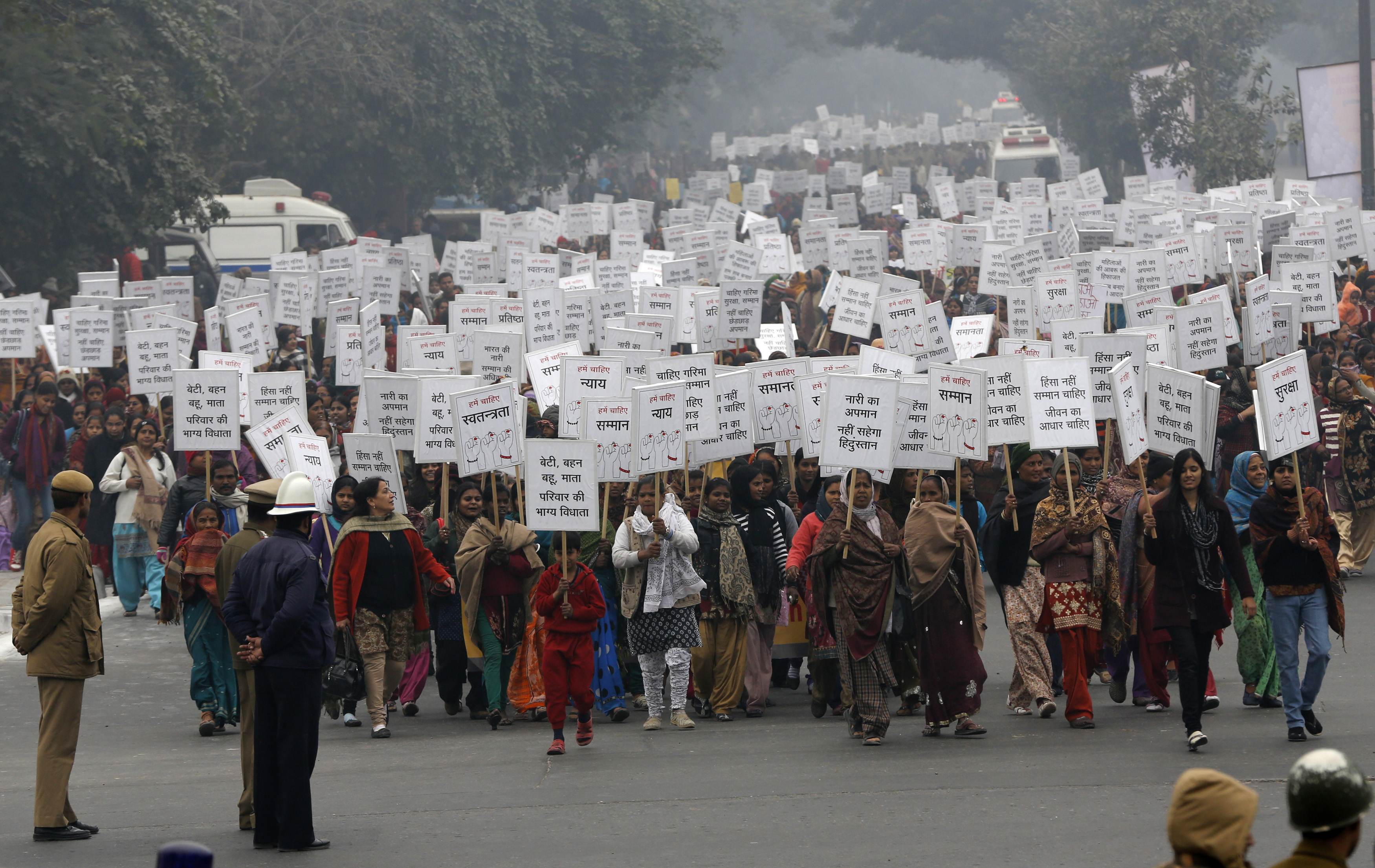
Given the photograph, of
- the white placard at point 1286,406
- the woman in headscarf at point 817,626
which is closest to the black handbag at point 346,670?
the woman in headscarf at point 817,626

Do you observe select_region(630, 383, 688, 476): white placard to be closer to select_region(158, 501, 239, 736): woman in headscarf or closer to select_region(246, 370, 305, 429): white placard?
select_region(158, 501, 239, 736): woman in headscarf

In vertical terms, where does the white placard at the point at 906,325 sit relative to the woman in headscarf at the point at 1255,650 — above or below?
above

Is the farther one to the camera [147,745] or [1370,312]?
[1370,312]

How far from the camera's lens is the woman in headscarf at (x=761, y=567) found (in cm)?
1051

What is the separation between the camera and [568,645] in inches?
372

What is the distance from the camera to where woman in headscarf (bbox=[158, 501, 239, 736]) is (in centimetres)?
1005

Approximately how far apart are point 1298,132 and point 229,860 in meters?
31.8

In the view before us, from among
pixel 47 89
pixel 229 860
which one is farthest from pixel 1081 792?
pixel 47 89

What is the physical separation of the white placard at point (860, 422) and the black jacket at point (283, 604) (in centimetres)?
313

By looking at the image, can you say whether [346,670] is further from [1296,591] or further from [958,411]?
[1296,591]

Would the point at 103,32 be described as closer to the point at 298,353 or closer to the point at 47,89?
the point at 47,89

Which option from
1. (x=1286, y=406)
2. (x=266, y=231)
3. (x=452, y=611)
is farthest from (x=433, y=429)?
(x=266, y=231)

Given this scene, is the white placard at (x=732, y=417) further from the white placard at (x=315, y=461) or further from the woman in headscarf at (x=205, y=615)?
the woman in headscarf at (x=205, y=615)

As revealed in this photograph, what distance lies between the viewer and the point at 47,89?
79.4ft
